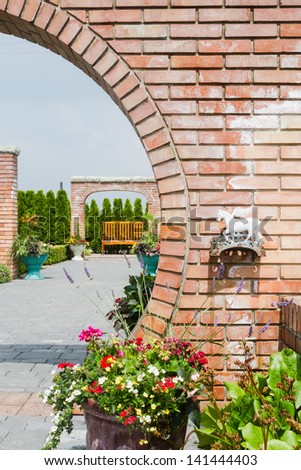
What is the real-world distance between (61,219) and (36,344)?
1651cm

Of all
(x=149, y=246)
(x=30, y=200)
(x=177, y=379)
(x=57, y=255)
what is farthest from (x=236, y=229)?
(x=30, y=200)

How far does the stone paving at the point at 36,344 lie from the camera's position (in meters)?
3.46

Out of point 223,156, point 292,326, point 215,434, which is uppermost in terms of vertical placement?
point 223,156

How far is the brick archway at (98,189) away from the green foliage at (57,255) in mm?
1705

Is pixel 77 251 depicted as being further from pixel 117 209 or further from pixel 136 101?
pixel 136 101

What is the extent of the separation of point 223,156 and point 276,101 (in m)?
0.46

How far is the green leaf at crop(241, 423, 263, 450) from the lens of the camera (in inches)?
102

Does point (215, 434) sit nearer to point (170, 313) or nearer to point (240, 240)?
point (170, 313)

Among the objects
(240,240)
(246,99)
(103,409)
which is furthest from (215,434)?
(246,99)

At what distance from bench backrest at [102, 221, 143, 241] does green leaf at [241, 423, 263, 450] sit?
20.9 m

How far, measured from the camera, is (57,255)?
1914 centimetres

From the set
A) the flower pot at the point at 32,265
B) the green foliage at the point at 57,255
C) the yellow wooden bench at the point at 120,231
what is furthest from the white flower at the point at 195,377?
the yellow wooden bench at the point at 120,231

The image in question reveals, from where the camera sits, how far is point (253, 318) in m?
3.52

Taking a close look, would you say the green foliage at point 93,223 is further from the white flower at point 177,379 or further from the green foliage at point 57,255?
the white flower at point 177,379
